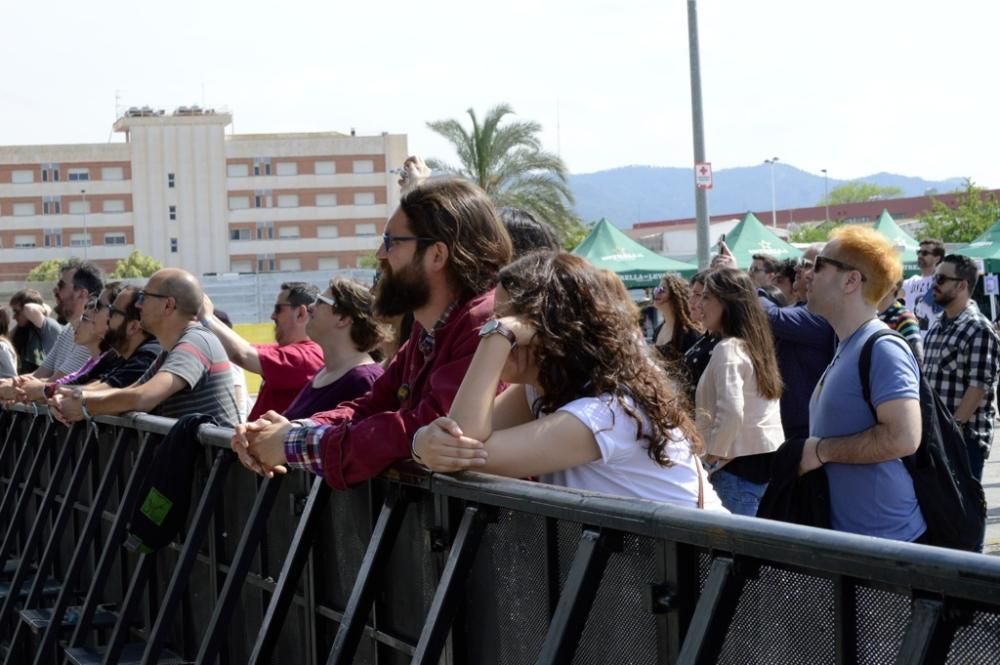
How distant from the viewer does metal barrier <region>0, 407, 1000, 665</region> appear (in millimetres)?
2109

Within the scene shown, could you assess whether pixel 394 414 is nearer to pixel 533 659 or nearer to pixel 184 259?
pixel 533 659

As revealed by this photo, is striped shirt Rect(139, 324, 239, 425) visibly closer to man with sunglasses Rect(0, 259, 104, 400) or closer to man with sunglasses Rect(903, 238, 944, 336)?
man with sunglasses Rect(0, 259, 104, 400)

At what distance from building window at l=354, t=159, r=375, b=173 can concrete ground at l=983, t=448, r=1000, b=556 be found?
99.8m

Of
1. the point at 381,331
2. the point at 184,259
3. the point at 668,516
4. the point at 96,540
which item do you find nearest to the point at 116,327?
the point at 96,540

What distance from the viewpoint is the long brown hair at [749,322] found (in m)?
6.25

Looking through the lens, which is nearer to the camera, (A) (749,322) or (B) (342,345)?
(B) (342,345)

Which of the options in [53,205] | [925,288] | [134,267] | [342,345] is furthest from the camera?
[53,205]

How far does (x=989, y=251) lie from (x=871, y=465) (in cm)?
2272

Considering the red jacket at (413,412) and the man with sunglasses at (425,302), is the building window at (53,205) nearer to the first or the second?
the man with sunglasses at (425,302)

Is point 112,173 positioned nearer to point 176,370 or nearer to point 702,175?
point 702,175

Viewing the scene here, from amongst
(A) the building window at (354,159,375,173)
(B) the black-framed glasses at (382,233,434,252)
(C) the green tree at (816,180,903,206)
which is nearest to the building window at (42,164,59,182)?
(A) the building window at (354,159,375,173)

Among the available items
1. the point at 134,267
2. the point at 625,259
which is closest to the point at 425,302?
the point at 625,259

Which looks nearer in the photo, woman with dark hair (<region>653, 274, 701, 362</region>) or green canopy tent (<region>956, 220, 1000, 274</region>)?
woman with dark hair (<region>653, 274, 701, 362</region>)

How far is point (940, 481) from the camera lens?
441 cm
